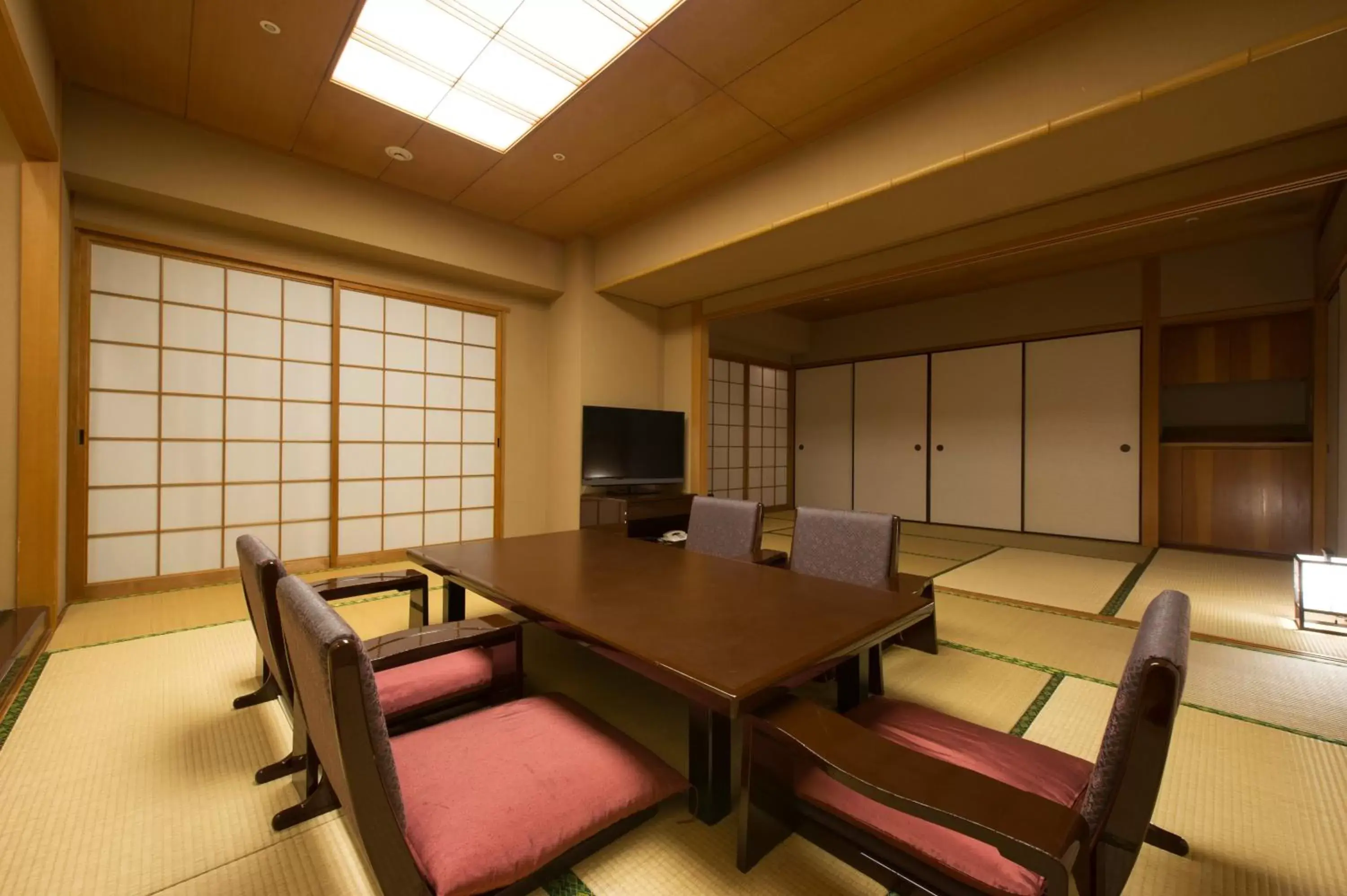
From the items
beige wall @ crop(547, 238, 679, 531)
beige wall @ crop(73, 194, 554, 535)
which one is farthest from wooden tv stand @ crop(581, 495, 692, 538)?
beige wall @ crop(73, 194, 554, 535)

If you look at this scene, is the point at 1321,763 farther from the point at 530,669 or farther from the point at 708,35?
the point at 708,35

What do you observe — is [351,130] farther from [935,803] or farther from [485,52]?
[935,803]

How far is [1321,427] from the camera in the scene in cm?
389

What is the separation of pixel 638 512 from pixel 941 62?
3.35 m

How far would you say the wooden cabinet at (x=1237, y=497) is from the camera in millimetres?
4137

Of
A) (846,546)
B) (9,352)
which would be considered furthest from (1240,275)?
(9,352)

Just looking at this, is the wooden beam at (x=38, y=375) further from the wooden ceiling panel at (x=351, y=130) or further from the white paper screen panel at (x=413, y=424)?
the white paper screen panel at (x=413, y=424)

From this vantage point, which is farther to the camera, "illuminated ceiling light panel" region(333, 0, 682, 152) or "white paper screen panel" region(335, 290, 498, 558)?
"white paper screen panel" region(335, 290, 498, 558)

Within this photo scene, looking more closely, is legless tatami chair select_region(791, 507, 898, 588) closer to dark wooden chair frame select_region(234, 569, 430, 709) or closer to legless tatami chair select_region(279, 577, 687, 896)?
legless tatami chair select_region(279, 577, 687, 896)

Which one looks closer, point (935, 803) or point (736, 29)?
point (935, 803)

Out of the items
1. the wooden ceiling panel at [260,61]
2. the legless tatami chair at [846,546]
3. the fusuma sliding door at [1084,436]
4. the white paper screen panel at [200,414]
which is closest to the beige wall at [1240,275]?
the fusuma sliding door at [1084,436]

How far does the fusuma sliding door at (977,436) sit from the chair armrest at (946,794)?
537 centimetres

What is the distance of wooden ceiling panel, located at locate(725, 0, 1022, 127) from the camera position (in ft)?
6.93

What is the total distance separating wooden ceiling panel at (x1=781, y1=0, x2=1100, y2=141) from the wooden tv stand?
2732 mm
